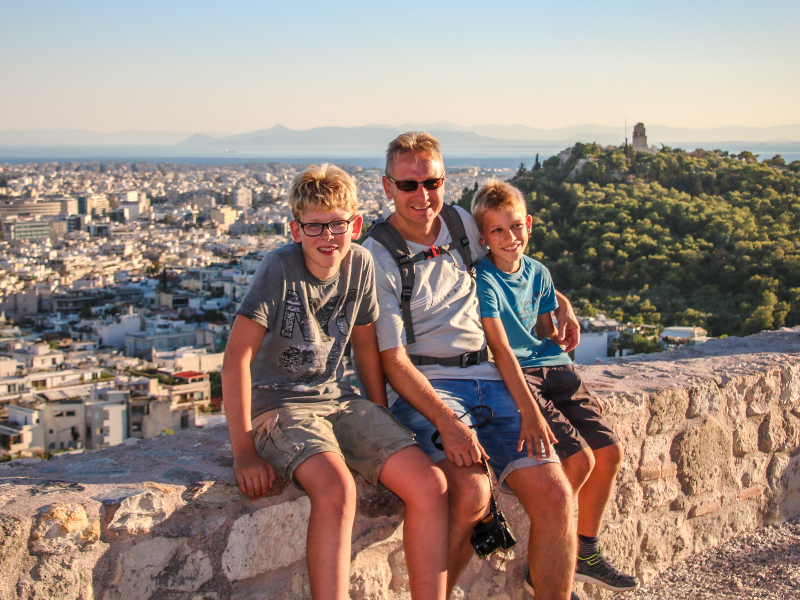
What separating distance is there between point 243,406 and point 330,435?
166 mm

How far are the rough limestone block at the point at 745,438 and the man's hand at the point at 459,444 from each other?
950mm

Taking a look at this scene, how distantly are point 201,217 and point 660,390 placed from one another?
218 ft

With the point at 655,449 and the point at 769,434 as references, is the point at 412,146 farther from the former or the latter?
the point at 769,434

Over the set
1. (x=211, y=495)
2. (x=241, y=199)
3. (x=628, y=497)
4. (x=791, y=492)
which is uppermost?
(x=211, y=495)

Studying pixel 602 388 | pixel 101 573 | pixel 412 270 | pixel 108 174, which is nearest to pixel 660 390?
pixel 602 388

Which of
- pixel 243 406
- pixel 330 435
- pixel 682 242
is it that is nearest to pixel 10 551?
pixel 243 406

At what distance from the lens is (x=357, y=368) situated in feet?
5.35

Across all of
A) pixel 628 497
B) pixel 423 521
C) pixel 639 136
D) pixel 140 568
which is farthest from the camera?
pixel 639 136

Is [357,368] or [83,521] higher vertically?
[357,368]

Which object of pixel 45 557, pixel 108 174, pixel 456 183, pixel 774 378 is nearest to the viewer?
pixel 45 557

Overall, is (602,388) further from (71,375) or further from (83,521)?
(71,375)

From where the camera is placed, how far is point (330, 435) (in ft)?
4.55

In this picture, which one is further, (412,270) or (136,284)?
(136,284)

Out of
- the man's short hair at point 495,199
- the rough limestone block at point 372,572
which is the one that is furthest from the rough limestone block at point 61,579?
the man's short hair at point 495,199
